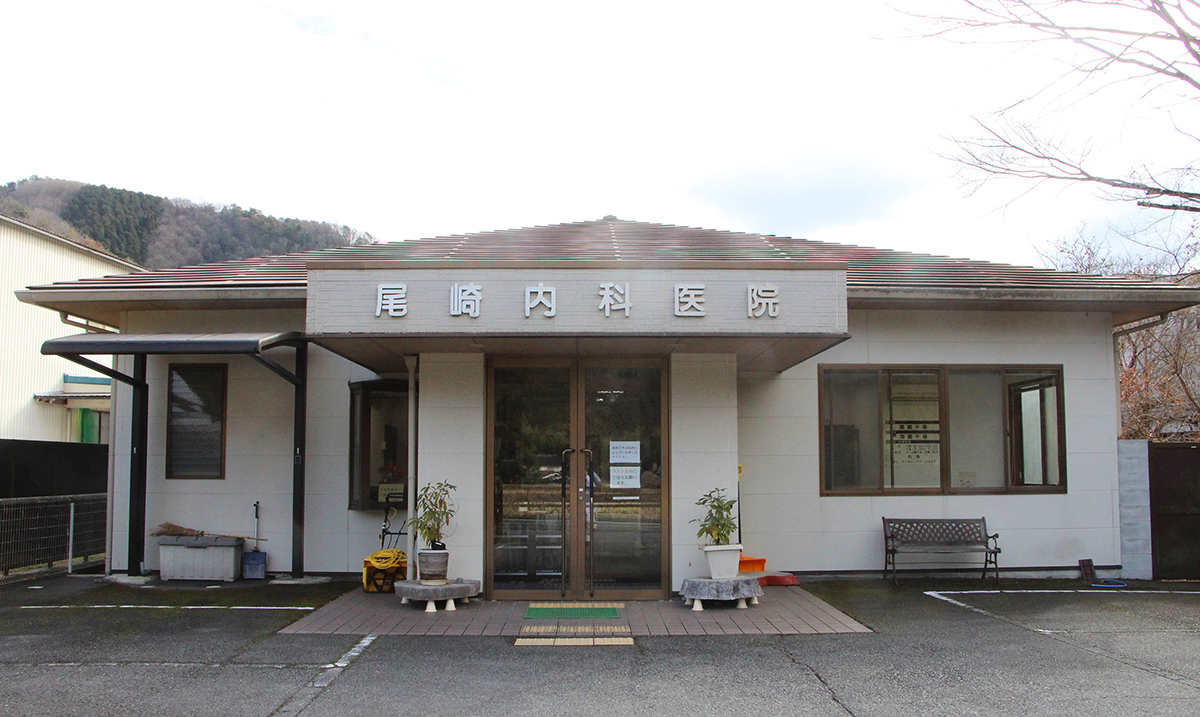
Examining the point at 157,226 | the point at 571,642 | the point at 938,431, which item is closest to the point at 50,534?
the point at 571,642

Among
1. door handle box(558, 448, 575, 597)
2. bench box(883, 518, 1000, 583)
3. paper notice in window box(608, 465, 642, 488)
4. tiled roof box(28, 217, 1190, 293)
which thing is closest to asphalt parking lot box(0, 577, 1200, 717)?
bench box(883, 518, 1000, 583)

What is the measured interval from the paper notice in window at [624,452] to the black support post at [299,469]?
3753mm

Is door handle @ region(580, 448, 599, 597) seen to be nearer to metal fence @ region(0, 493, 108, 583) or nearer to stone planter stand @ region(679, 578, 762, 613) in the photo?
stone planter stand @ region(679, 578, 762, 613)

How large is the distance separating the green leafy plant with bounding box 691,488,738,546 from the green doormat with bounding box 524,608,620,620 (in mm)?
1098

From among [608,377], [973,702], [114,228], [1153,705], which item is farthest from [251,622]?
[114,228]

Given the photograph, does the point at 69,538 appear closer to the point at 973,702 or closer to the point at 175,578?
the point at 175,578

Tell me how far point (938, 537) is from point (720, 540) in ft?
10.1

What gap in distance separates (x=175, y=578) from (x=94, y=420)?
16219 mm

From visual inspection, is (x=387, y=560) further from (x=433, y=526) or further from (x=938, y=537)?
(x=938, y=537)

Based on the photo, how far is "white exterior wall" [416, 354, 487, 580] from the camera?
26.8 ft

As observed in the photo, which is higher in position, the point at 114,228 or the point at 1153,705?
the point at 114,228

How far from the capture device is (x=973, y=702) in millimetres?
5164

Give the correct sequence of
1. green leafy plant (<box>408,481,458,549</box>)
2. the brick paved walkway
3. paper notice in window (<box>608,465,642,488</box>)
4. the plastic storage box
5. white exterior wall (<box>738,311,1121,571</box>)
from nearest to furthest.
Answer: the brick paved walkway → green leafy plant (<box>408,481,458,549</box>) → paper notice in window (<box>608,465,642,488</box>) → the plastic storage box → white exterior wall (<box>738,311,1121,571</box>)

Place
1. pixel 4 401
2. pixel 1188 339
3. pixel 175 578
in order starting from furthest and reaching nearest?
pixel 4 401 < pixel 1188 339 < pixel 175 578
